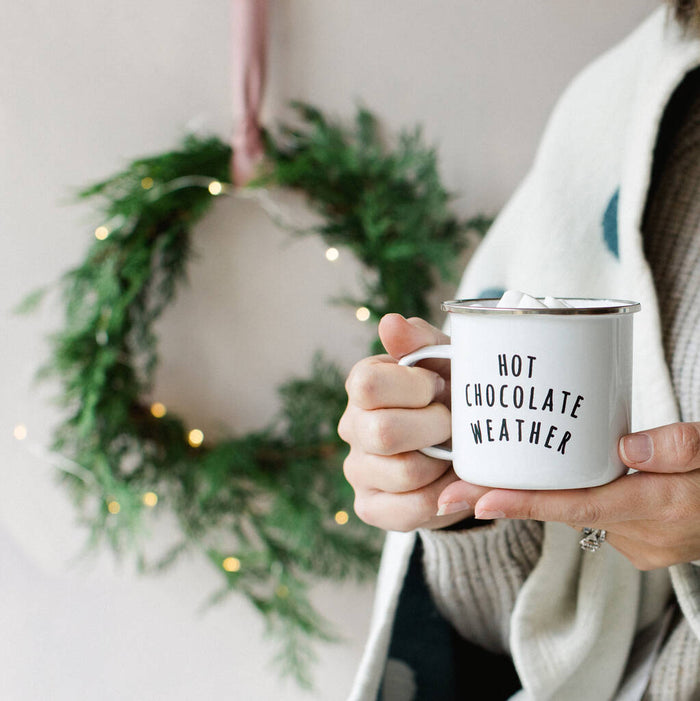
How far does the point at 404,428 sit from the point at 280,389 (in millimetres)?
603

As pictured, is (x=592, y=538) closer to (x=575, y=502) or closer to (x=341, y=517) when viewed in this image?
(x=575, y=502)

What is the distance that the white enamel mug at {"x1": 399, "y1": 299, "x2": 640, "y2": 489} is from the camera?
1.32ft

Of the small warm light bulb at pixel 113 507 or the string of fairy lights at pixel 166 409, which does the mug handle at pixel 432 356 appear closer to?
the string of fairy lights at pixel 166 409

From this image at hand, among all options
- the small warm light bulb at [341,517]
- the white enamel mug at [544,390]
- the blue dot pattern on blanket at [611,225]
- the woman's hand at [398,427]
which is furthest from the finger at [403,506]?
the small warm light bulb at [341,517]

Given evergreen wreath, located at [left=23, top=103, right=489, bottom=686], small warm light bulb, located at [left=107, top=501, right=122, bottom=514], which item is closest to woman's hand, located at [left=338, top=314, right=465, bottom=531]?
evergreen wreath, located at [left=23, top=103, right=489, bottom=686]

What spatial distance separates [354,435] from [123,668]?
83 centimetres

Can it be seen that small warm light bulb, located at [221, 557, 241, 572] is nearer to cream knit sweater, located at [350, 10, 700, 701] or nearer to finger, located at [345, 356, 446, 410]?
cream knit sweater, located at [350, 10, 700, 701]

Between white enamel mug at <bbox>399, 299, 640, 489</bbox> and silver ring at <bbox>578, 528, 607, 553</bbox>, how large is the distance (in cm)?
15

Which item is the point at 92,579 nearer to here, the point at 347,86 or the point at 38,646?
the point at 38,646

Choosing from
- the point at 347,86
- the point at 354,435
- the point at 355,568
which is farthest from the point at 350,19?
the point at 355,568

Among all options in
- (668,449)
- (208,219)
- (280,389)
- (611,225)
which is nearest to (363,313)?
(280,389)

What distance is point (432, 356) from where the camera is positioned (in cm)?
48

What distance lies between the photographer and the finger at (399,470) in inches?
20.6

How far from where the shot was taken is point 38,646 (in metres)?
1.09
